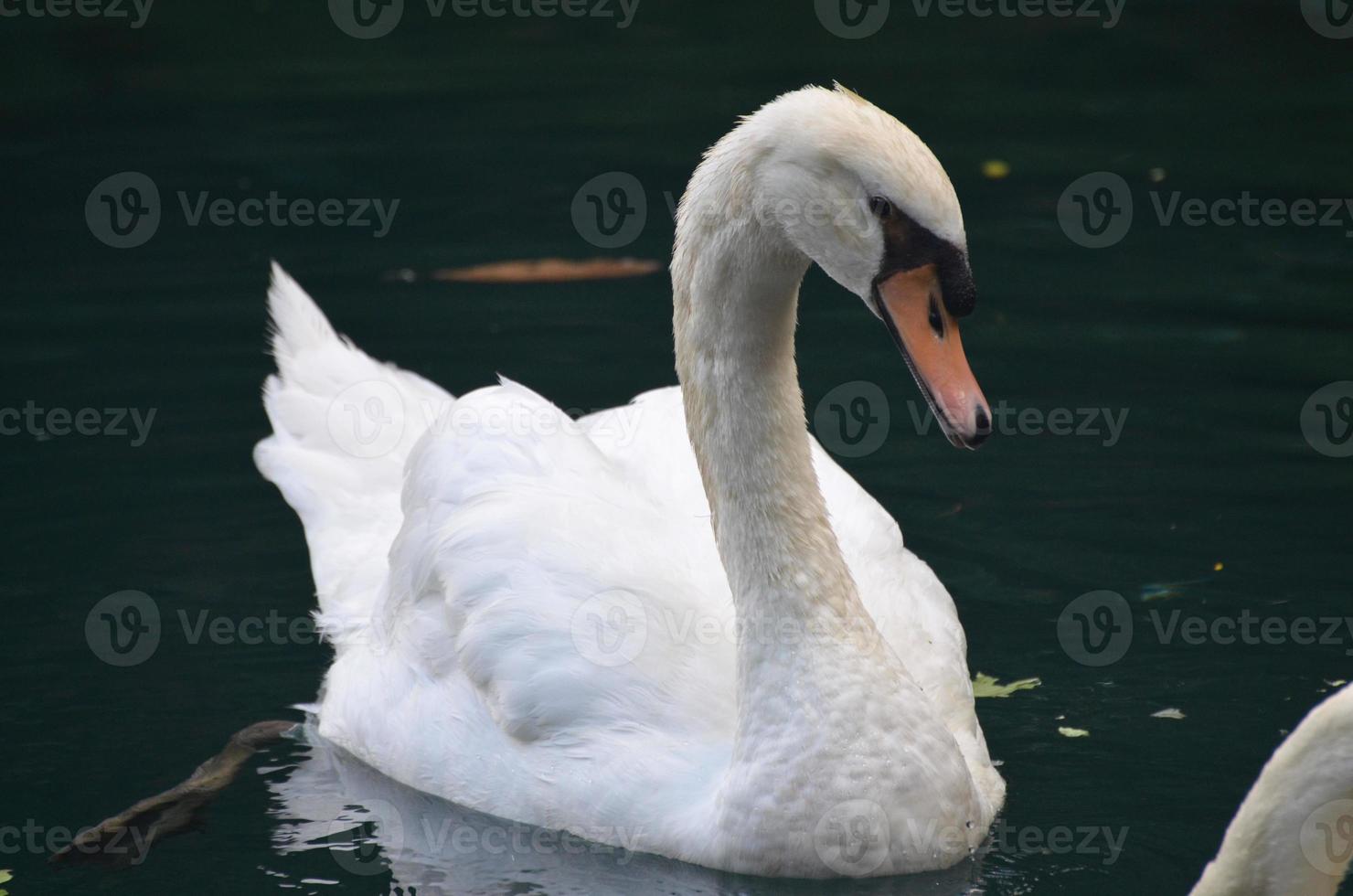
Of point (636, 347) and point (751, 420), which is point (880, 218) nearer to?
point (751, 420)

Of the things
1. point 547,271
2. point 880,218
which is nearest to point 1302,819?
point 880,218

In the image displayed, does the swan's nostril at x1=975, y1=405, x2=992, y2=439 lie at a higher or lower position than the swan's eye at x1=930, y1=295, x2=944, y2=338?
lower

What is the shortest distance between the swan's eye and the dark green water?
1338mm

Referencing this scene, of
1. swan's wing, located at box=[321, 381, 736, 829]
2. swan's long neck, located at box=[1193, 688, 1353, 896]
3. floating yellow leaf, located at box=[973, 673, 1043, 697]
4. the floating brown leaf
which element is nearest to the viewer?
swan's long neck, located at box=[1193, 688, 1353, 896]

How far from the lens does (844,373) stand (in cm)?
826

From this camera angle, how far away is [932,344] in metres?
4.41

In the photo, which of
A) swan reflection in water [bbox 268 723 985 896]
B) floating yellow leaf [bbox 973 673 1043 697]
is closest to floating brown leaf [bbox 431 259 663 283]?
floating yellow leaf [bbox 973 673 1043 697]

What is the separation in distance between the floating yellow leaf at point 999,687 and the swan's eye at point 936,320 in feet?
6.04

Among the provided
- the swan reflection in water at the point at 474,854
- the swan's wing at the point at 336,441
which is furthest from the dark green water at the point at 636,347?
the swan's wing at the point at 336,441

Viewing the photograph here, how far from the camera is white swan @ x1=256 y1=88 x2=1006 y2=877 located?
4465mm

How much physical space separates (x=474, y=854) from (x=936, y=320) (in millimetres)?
1848

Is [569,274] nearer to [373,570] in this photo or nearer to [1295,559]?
[373,570]

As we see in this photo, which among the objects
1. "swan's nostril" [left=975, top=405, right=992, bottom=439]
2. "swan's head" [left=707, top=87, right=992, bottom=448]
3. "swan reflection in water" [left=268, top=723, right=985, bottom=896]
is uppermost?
"swan's head" [left=707, top=87, right=992, bottom=448]

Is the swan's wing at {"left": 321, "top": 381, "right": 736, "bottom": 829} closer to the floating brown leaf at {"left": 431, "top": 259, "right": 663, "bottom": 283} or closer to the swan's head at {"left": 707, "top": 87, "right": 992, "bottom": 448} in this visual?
the swan's head at {"left": 707, "top": 87, "right": 992, "bottom": 448}
